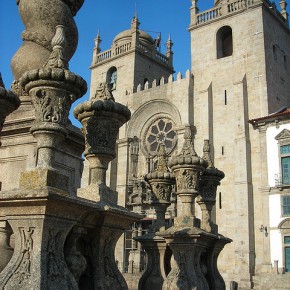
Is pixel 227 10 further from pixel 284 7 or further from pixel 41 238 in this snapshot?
pixel 41 238

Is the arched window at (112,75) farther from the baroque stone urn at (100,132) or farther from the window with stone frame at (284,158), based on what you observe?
the baroque stone urn at (100,132)

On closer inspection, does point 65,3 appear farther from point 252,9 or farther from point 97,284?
point 252,9

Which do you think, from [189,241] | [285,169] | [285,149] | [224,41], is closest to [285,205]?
[285,169]

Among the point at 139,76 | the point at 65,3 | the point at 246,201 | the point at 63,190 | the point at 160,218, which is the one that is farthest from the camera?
the point at 139,76

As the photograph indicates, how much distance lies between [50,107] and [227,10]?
104 feet

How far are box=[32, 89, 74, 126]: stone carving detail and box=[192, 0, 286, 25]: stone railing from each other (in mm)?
30357

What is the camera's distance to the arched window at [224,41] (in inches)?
1362

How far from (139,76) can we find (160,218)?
30.6m

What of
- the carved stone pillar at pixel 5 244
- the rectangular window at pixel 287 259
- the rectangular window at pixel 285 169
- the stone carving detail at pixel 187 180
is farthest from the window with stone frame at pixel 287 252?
the carved stone pillar at pixel 5 244

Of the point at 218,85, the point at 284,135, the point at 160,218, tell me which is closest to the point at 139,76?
the point at 218,85

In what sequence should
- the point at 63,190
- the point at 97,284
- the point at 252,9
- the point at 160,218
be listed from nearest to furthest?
the point at 63,190, the point at 97,284, the point at 160,218, the point at 252,9

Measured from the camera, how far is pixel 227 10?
3444 centimetres

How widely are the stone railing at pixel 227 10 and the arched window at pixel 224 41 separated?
1.22 meters

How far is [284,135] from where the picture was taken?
29.0 metres
